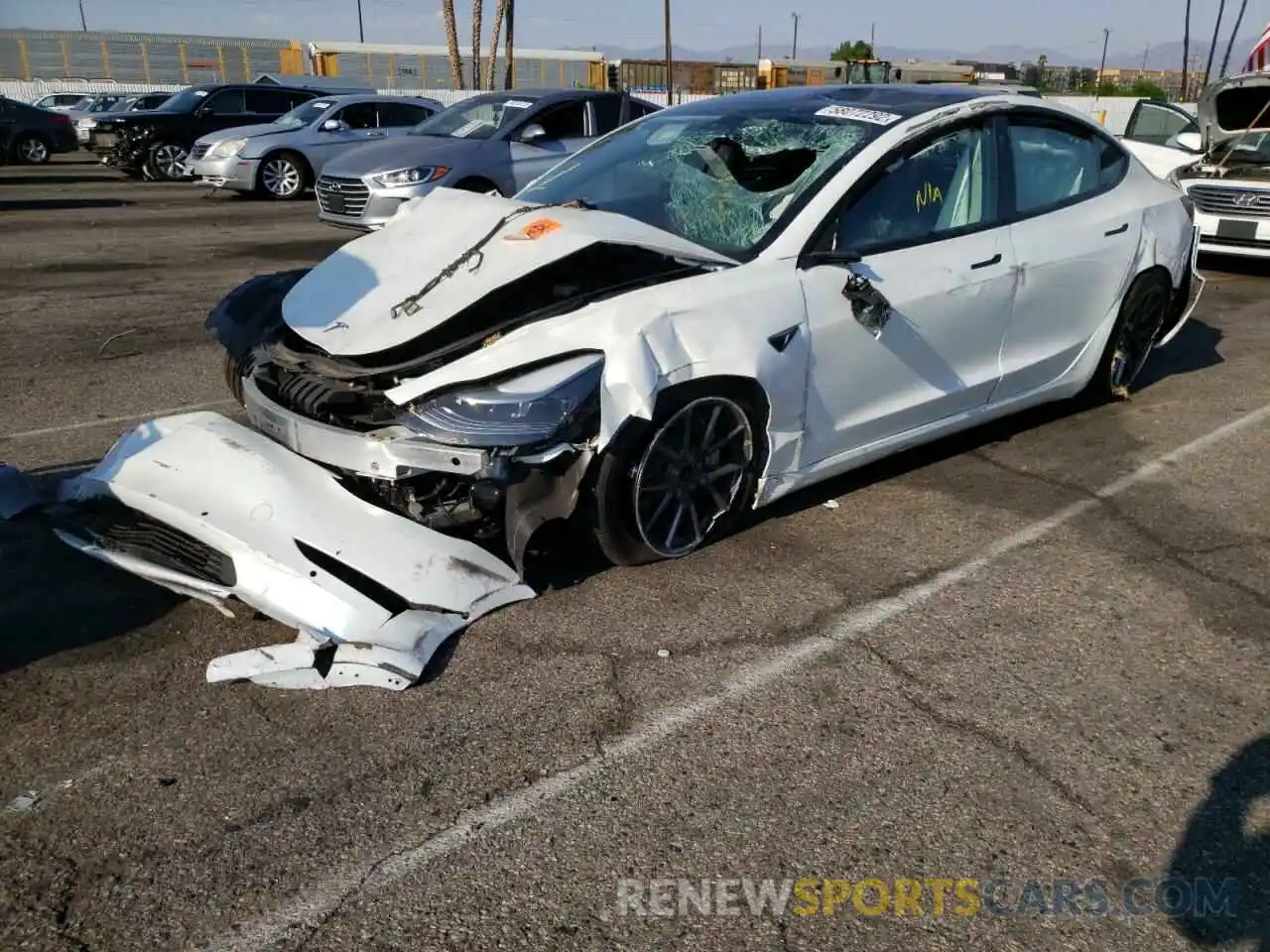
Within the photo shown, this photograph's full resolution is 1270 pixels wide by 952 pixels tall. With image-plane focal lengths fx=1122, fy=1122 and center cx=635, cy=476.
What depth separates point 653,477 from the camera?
4035mm

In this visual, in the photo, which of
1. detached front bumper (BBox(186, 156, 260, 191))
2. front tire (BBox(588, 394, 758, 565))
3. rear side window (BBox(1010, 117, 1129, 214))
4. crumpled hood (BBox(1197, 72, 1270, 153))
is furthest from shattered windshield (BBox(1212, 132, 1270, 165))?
detached front bumper (BBox(186, 156, 260, 191))

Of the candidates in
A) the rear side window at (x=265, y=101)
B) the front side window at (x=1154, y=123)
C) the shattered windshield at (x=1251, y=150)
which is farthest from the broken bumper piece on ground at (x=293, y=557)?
the rear side window at (x=265, y=101)

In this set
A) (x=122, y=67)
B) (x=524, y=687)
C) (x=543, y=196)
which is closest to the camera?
(x=524, y=687)

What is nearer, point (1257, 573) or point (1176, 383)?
point (1257, 573)

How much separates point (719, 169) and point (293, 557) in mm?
2529

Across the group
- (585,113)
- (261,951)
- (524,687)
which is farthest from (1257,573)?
(585,113)

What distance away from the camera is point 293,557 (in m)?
3.56

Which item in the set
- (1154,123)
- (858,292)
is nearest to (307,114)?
(1154,123)

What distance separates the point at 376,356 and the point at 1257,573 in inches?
136

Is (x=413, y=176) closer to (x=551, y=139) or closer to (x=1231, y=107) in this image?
(x=551, y=139)

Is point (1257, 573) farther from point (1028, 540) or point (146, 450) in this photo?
point (146, 450)

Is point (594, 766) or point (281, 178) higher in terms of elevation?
point (594, 766)

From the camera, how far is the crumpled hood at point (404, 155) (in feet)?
41.5

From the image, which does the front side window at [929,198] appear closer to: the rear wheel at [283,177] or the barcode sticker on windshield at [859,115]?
the barcode sticker on windshield at [859,115]
